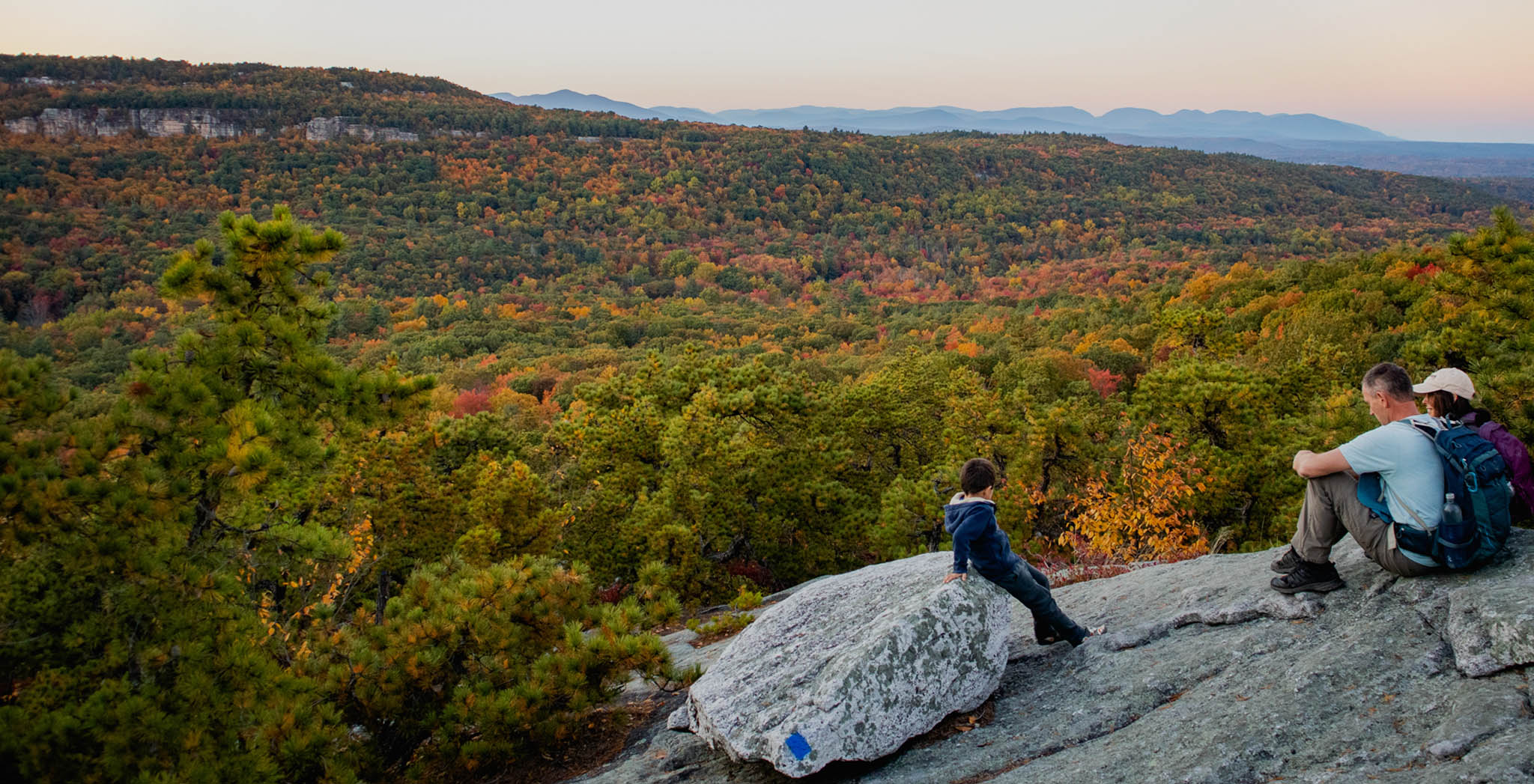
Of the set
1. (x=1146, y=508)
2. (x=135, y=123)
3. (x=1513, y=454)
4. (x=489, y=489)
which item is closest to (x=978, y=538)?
(x=1513, y=454)

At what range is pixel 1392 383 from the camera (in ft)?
17.1

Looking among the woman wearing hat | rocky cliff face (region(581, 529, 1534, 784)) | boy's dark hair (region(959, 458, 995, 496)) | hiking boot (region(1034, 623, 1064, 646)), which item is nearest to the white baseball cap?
the woman wearing hat

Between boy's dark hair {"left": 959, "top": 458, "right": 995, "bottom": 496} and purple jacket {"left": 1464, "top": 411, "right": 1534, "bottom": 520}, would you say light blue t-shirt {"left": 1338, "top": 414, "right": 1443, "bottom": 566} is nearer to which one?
purple jacket {"left": 1464, "top": 411, "right": 1534, "bottom": 520}

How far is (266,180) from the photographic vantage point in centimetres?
14300

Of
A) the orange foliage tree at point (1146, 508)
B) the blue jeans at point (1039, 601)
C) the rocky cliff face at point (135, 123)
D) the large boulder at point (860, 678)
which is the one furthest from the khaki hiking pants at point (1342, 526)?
the rocky cliff face at point (135, 123)

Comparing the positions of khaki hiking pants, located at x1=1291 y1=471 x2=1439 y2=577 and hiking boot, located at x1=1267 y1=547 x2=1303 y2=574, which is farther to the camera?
hiking boot, located at x1=1267 y1=547 x2=1303 y2=574

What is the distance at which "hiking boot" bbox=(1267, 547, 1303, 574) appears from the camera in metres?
5.89

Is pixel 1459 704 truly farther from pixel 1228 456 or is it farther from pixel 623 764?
pixel 1228 456

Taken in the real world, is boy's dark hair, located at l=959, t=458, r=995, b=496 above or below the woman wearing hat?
below

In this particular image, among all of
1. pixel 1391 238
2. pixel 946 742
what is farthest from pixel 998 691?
pixel 1391 238

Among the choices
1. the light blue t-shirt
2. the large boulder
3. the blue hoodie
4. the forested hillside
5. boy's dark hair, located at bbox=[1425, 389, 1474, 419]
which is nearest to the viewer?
the light blue t-shirt

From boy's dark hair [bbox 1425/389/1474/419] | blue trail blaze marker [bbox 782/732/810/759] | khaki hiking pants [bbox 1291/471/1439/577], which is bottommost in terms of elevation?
blue trail blaze marker [bbox 782/732/810/759]

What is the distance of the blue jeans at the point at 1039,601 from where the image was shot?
6066 millimetres

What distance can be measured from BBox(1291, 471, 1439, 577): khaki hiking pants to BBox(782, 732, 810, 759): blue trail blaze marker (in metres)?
3.86
